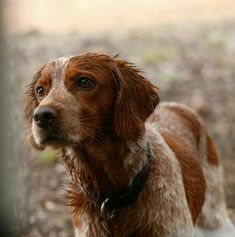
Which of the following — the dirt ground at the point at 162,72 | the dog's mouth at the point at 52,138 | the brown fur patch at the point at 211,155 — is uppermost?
the dog's mouth at the point at 52,138

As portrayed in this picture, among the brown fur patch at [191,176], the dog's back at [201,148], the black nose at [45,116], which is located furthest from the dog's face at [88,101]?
the dog's back at [201,148]

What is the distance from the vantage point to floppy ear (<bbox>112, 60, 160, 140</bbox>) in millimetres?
4742

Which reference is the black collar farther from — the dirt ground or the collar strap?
the dirt ground

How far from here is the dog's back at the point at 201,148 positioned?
618cm

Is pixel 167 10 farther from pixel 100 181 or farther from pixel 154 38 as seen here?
pixel 100 181

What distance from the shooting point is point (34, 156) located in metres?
8.60

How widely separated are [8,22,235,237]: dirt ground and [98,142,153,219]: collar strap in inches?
62.7

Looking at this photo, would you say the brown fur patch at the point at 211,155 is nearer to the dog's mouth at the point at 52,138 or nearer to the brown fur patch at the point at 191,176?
the brown fur patch at the point at 191,176

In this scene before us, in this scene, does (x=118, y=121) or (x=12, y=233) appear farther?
(x=12, y=233)

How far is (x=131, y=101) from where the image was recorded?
482 centimetres

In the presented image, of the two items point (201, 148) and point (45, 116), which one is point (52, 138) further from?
point (201, 148)

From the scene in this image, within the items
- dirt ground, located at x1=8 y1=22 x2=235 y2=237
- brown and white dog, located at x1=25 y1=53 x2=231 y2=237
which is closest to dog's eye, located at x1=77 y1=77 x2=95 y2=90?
brown and white dog, located at x1=25 y1=53 x2=231 y2=237

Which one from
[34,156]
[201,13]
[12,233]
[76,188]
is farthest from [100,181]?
[201,13]

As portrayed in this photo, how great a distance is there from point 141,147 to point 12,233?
1942 millimetres
